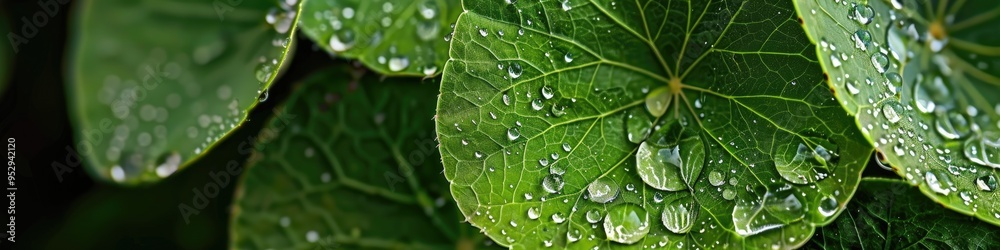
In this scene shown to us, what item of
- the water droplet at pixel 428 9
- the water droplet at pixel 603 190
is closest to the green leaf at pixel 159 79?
the water droplet at pixel 428 9

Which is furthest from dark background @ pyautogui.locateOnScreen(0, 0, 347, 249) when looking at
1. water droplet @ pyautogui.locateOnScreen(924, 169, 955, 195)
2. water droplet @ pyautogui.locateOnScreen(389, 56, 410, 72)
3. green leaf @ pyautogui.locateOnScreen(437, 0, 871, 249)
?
water droplet @ pyautogui.locateOnScreen(924, 169, 955, 195)

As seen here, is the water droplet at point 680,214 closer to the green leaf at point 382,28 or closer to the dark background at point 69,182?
the green leaf at point 382,28

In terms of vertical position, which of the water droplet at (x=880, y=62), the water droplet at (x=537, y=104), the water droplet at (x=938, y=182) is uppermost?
the water droplet at (x=880, y=62)

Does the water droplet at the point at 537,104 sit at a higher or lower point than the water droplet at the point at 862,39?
lower

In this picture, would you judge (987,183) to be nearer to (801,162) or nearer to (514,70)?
(801,162)

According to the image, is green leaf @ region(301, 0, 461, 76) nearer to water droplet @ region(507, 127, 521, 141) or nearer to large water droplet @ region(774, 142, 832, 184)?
water droplet @ region(507, 127, 521, 141)

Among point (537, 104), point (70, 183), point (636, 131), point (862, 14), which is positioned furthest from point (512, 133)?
point (70, 183)
